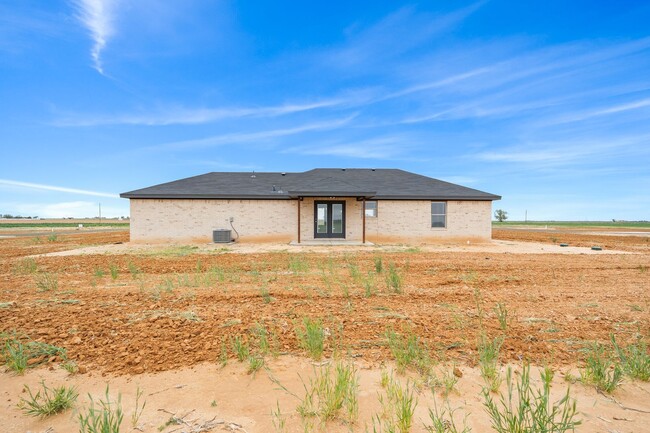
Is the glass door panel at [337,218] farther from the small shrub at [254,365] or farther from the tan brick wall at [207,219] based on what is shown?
the small shrub at [254,365]

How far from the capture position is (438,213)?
18.9m

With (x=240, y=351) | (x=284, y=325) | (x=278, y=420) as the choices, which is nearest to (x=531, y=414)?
(x=278, y=420)

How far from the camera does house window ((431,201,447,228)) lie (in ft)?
62.0

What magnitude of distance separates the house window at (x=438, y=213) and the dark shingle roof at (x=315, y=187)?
0.57 metres

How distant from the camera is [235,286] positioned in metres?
6.67

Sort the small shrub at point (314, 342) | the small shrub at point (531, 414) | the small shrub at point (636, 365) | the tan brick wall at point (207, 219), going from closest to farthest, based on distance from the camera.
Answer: the small shrub at point (531, 414) → the small shrub at point (636, 365) → the small shrub at point (314, 342) → the tan brick wall at point (207, 219)

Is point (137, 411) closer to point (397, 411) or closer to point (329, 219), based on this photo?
point (397, 411)

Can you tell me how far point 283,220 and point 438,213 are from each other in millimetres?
9454

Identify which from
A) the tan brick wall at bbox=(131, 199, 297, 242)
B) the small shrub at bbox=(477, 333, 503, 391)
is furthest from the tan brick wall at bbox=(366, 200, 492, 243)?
the small shrub at bbox=(477, 333, 503, 391)

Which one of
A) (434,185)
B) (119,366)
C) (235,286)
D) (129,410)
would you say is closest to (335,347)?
(129,410)

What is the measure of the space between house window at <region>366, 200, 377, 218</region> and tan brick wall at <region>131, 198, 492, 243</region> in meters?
0.27

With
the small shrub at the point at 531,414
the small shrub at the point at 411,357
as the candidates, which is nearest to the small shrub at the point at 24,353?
the small shrub at the point at 411,357

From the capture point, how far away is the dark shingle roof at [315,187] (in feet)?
56.4

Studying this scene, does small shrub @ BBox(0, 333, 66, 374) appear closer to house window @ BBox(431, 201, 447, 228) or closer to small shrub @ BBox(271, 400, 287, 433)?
small shrub @ BBox(271, 400, 287, 433)
